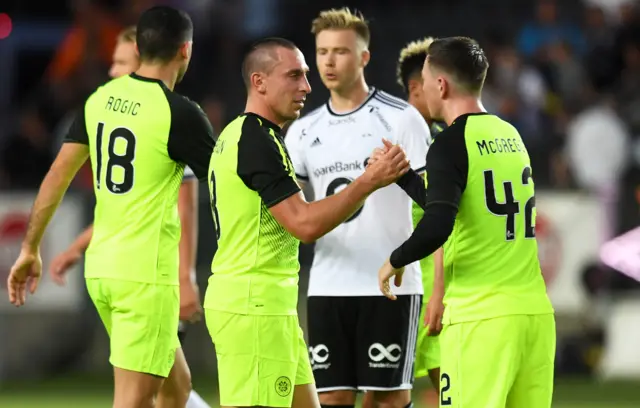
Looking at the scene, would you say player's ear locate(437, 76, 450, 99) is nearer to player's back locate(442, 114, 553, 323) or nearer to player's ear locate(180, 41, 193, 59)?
player's back locate(442, 114, 553, 323)

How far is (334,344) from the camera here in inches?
307

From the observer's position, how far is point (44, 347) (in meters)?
13.9

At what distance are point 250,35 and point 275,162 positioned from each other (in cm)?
1102

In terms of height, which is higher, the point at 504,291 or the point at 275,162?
the point at 275,162

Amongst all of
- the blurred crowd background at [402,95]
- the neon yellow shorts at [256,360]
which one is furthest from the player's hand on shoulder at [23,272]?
the blurred crowd background at [402,95]

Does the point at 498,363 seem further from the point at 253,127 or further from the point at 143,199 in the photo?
the point at 143,199

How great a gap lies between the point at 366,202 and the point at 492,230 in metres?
1.76

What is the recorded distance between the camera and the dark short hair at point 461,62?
6.27 metres

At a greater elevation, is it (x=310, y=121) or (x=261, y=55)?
(x=261, y=55)

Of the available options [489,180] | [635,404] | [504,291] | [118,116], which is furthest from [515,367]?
[635,404]

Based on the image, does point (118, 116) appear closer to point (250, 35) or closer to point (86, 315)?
point (86, 315)

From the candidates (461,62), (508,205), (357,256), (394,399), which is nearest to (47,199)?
(357,256)

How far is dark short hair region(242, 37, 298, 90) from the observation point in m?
6.47

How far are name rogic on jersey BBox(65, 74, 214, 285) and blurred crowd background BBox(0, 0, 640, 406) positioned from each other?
240 inches
